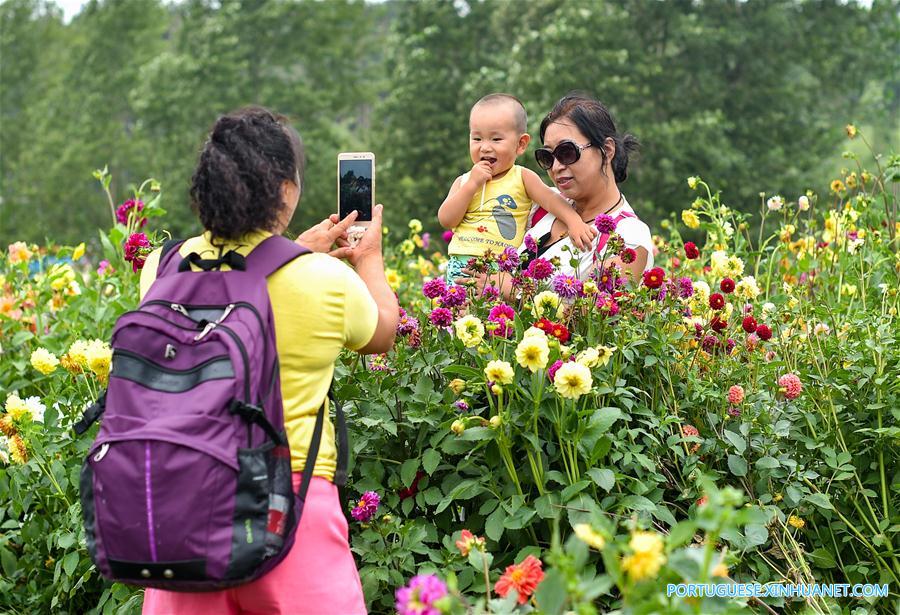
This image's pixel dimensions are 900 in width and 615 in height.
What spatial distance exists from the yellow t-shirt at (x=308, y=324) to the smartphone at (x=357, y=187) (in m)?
0.59

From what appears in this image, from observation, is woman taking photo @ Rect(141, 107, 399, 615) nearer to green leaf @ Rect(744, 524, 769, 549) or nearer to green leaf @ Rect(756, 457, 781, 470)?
green leaf @ Rect(744, 524, 769, 549)

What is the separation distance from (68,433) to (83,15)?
33.6 metres

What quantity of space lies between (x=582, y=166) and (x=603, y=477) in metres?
1.26

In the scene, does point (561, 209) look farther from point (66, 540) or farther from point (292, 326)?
point (66, 540)

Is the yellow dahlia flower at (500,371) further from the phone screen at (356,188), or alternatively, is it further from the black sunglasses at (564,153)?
the black sunglasses at (564,153)

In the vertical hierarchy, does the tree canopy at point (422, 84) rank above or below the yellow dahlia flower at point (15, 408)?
above

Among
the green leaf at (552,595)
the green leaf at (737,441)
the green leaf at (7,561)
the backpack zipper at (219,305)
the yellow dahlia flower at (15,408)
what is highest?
the backpack zipper at (219,305)

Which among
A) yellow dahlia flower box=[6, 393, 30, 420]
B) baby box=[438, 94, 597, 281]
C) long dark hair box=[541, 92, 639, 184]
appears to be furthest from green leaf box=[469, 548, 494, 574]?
long dark hair box=[541, 92, 639, 184]

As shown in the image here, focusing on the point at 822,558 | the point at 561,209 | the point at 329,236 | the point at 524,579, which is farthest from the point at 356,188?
the point at 822,558

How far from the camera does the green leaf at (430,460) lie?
9.39 ft

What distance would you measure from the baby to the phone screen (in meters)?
0.80

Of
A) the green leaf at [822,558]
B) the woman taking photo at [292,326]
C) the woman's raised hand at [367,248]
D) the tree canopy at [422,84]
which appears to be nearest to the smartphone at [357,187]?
the woman's raised hand at [367,248]

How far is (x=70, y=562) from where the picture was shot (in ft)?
10.4

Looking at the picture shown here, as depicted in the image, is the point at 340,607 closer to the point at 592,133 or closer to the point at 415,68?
the point at 592,133
